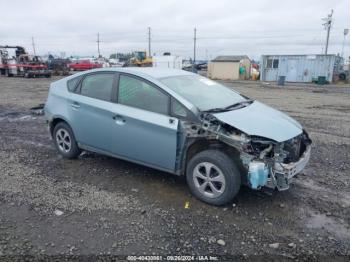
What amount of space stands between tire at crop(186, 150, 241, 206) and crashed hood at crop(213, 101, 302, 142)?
41cm

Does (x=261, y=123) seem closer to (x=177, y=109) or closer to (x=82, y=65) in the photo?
(x=177, y=109)

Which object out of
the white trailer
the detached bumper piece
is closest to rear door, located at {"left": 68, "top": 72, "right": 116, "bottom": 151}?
the detached bumper piece

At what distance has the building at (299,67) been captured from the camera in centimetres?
2758

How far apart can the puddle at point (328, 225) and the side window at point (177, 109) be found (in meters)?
1.91

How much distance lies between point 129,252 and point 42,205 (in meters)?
1.51

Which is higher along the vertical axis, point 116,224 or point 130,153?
point 130,153

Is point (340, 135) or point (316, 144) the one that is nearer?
point (316, 144)

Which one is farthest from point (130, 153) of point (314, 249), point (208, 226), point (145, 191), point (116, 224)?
point (314, 249)

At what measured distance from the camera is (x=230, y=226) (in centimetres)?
328

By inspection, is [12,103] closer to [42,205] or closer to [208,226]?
[42,205]

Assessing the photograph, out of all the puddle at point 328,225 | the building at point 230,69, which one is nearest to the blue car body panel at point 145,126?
the puddle at point 328,225

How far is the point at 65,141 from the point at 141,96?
6.31ft

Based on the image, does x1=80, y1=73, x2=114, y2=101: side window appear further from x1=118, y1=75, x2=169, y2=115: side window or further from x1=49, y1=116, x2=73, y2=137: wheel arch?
x1=49, y1=116, x2=73, y2=137: wheel arch

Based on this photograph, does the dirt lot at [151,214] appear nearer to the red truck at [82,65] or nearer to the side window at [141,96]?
the side window at [141,96]
